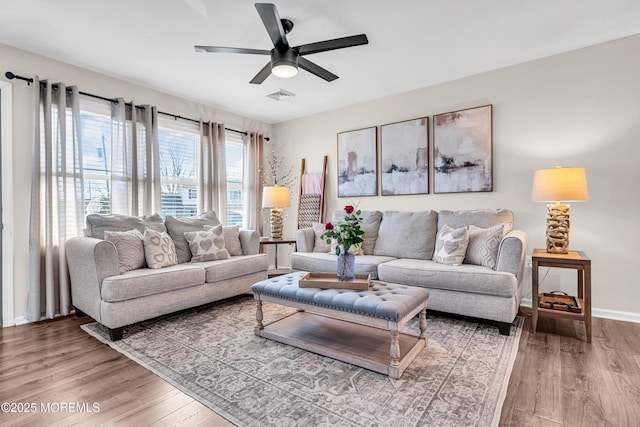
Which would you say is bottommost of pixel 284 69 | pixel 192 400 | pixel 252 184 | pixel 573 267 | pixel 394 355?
pixel 192 400

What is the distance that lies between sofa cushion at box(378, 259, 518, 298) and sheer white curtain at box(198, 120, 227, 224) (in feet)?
8.50

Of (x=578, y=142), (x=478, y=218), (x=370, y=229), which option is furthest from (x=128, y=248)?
(x=578, y=142)

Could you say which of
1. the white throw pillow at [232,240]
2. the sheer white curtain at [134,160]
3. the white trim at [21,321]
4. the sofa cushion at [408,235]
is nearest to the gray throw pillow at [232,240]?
the white throw pillow at [232,240]

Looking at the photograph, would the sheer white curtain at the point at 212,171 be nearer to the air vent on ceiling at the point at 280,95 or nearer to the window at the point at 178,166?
the window at the point at 178,166

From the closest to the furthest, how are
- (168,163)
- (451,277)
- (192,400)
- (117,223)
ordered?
(192,400), (451,277), (117,223), (168,163)

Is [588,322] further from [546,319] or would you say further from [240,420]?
[240,420]

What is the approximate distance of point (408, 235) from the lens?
3.64 metres

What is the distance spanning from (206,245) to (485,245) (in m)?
2.87

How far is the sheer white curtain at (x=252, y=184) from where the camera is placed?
5.05m

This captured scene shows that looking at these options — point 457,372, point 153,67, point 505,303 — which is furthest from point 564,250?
point 153,67

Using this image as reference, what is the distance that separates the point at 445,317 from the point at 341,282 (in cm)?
136

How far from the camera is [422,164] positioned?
3963 mm

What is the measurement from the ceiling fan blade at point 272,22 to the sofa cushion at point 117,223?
2322mm

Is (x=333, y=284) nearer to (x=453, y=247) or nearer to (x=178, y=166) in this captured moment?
(x=453, y=247)
